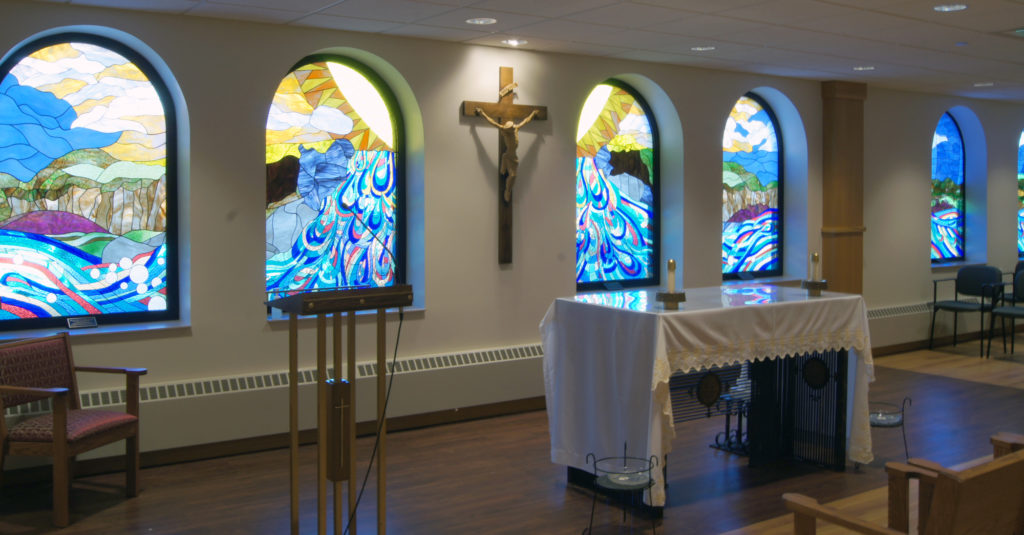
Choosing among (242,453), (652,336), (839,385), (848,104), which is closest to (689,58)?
(848,104)

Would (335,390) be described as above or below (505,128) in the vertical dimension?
below

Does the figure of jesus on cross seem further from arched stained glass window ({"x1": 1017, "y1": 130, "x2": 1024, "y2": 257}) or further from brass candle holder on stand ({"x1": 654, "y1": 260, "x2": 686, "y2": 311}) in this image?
arched stained glass window ({"x1": 1017, "y1": 130, "x2": 1024, "y2": 257})

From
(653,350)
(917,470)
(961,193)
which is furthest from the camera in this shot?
(961,193)

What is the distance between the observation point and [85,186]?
5.11 metres

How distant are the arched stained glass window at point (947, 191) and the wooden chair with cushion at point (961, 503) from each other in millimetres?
7740

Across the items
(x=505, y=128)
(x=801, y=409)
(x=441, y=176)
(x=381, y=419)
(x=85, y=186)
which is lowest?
(x=801, y=409)

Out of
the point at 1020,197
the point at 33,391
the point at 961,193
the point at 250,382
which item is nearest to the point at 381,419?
the point at 33,391

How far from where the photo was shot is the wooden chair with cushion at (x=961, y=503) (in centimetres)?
245

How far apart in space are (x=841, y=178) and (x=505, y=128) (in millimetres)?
3726

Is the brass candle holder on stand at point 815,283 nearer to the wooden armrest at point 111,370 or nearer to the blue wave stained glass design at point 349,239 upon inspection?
the blue wave stained glass design at point 349,239

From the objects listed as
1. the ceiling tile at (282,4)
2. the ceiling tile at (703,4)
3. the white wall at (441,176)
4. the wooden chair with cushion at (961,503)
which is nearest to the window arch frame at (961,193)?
the white wall at (441,176)

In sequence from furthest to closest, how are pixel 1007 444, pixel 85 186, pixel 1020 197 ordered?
pixel 1020 197, pixel 85 186, pixel 1007 444

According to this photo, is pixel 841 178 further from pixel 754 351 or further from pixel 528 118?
pixel 754 351

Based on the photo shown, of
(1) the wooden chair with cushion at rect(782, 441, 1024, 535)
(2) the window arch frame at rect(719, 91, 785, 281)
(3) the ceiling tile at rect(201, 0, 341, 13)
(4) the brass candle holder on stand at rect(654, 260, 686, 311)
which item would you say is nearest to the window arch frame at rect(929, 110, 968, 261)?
(2) the window arch frame at rect(719, 91, 785, 281)
